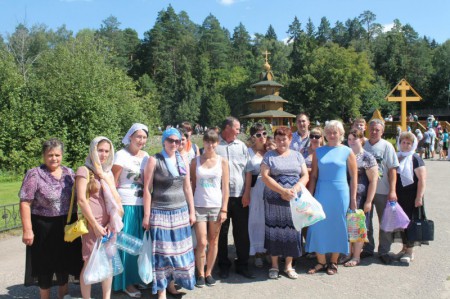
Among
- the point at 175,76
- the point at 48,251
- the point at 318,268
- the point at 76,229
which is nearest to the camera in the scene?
the point at 76,229

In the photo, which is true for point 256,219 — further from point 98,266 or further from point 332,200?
point 98,266

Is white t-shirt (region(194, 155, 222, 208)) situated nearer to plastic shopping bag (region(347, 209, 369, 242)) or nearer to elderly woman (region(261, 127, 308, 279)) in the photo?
elderly woman (region(261, 127, 308, 279))

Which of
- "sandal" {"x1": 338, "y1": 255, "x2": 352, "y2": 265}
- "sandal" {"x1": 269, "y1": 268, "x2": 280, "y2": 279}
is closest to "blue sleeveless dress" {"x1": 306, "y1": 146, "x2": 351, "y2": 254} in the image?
"sandal" {"x1": 338, "y1": 255, "x2": 352, "y2": 265}

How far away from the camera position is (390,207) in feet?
18.7

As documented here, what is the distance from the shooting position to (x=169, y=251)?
4.51 metres

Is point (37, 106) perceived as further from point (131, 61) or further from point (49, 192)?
point (131, 61)

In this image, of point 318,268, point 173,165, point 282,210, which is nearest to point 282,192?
point 282,210

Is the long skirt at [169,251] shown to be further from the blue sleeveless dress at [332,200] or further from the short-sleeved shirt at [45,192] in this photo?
the blue sleeveless dress at [332,200]

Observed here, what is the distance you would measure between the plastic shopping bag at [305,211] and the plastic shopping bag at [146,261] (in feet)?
5.65

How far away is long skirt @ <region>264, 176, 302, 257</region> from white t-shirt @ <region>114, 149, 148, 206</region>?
5.22ft

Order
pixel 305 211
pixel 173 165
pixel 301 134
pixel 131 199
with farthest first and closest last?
1. pixel 301 134
2. pixel 305 211
3. pixel 131 199
4. pixel 173 165

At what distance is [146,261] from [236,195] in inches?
56.2

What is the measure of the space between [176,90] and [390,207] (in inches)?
2503

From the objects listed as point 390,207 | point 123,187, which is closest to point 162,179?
point 123,187
